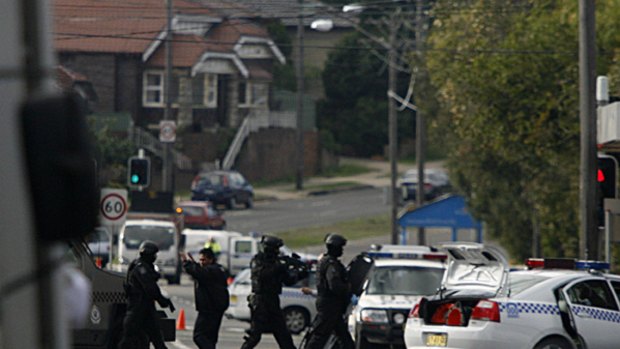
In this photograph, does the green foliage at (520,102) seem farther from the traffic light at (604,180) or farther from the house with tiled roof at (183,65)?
the traffic light at (604,180)

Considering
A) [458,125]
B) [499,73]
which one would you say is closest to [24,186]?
[499,73]

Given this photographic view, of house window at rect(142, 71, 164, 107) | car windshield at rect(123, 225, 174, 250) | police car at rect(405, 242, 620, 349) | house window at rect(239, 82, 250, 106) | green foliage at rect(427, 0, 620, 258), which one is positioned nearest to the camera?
police car at rect(405, 242, 620, 349)

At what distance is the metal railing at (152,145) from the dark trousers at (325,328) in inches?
1771

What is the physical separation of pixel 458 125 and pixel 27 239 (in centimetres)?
2978

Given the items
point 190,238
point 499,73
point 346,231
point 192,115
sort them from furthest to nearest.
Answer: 1. point 192,115
2. point 346,231
3. point 190,238
4. point 499,73

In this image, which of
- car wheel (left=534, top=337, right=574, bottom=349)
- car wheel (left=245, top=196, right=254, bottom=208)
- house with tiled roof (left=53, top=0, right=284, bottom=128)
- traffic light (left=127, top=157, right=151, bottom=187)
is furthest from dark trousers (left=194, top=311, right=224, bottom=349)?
car wheel (left=245, top=196, right=254, bottom=208)

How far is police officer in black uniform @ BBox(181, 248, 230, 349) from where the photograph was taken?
15703 millimetres

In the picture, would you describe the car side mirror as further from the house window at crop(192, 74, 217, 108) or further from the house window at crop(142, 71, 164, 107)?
the house window at crop(192, 74, 217, 108)

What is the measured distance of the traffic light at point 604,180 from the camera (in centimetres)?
2212

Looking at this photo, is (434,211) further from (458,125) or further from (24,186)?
(24,186)

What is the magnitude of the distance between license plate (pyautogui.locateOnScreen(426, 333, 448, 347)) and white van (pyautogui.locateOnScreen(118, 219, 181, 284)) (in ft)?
75.7

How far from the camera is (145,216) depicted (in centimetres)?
4216

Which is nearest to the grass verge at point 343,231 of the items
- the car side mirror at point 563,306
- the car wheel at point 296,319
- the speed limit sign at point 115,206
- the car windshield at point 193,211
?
the car windshield at point 193,211

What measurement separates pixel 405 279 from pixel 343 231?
34.5 meters
